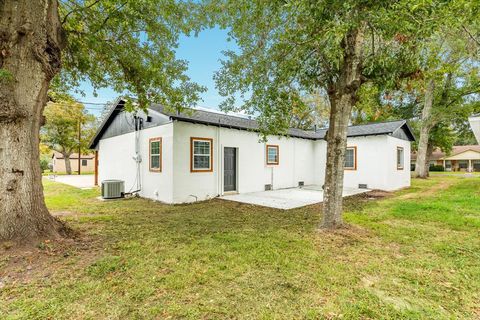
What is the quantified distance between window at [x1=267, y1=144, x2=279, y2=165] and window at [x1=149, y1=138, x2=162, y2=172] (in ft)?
16.1

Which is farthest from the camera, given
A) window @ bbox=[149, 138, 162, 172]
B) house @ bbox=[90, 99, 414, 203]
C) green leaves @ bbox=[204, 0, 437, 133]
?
window @ bbox=[149, 138, 162, 172]

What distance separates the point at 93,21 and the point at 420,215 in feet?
30.7

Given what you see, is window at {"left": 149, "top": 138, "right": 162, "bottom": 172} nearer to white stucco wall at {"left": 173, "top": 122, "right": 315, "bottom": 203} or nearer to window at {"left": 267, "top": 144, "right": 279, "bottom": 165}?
white stucco wall at {"left": 173, "top": 122, "right": 315, "bottom": 203}

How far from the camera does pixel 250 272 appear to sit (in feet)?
10.5

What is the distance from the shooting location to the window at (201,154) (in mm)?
8469

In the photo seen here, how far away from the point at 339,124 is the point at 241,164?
5723mm

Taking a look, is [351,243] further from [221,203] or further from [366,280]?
[221,203]

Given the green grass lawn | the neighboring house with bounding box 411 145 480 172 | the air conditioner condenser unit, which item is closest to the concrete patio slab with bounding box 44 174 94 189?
the air conditioner condenser unit

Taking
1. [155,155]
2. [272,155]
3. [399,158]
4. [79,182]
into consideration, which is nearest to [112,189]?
[155,155]

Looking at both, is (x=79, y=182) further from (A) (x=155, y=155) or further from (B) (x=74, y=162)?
(B) (x=74, y=162)

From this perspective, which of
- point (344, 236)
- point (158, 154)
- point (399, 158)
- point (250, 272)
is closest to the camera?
point (250, 272)

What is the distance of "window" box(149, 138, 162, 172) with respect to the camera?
8594 mm

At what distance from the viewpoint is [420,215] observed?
6.26 m

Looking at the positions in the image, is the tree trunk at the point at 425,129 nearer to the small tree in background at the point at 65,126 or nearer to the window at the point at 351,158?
the window at the point at 351,158
